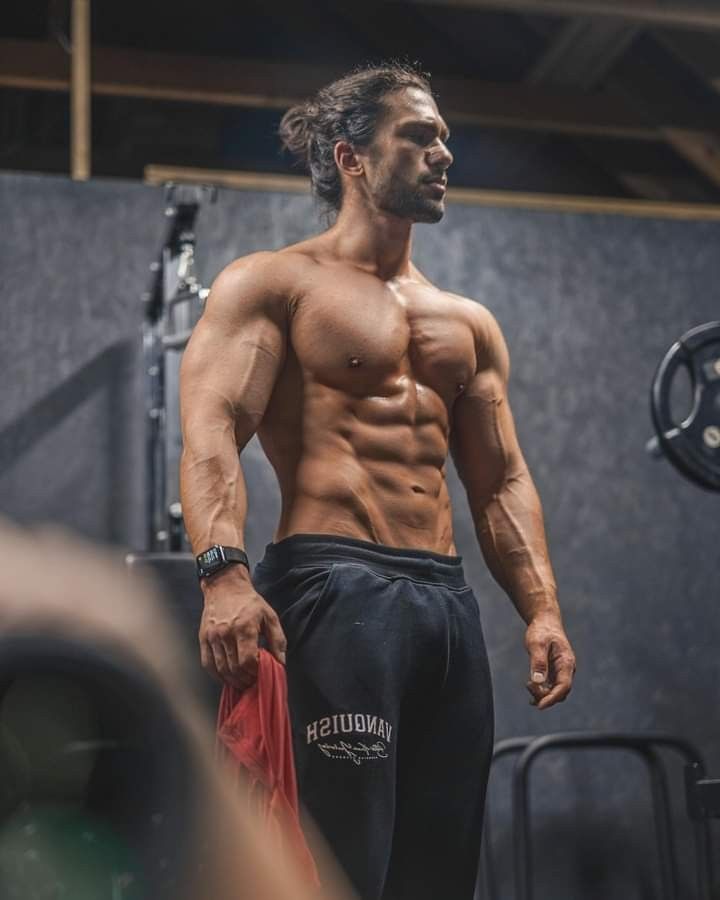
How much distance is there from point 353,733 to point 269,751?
0.47 ft

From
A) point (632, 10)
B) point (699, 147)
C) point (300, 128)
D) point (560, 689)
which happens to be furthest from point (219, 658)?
point (699, 147)

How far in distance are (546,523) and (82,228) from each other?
1.49 m

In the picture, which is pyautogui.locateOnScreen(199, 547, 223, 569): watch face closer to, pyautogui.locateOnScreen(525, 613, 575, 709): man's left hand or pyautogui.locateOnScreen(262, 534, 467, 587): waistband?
pyautogui.locateOnScreen(262, 534, 467, 587): waistband

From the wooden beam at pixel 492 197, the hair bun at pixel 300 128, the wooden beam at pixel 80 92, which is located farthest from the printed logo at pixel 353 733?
the wooden beam at pixel 80 92

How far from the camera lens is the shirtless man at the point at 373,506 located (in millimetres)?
2023

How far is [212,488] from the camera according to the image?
6.72ft

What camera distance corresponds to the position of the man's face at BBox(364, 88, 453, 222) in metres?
2.32

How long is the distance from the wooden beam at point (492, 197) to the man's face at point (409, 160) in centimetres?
131

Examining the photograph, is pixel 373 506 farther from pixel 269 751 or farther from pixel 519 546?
pixel 269 751

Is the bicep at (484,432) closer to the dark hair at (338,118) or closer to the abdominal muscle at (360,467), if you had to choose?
the abdominal muscle at (360,467)

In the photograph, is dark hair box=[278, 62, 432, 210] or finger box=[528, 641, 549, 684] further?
dark hair box=[278, 62, 432, 210]

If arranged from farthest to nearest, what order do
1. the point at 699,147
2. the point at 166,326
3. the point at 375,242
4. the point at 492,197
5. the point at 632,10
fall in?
1. the point at 699,147
2. the point at 492,197
3. the point at 632,10
4. the point at 166,326
5. the point at 375,242

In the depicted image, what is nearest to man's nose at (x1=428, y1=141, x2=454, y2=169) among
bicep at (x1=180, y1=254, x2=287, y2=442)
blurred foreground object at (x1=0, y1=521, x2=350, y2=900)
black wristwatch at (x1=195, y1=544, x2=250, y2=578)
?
bicep at (x1=180, y1=254, x2=287, y2=442)

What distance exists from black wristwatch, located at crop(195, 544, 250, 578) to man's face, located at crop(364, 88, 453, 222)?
72cm
